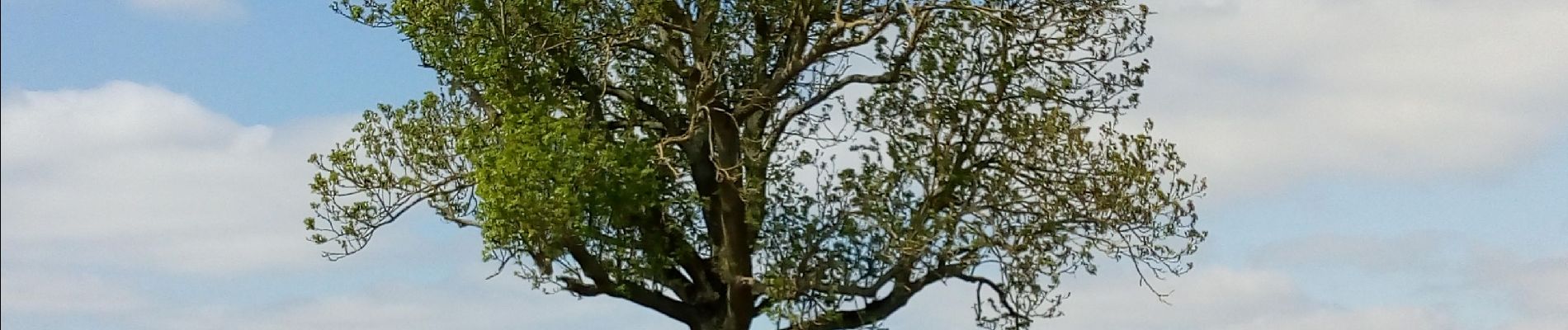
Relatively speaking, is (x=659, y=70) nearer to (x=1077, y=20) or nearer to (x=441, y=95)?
(x=441, y=95)

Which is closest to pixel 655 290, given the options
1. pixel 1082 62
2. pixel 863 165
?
pixel 863 165

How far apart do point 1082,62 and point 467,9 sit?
264 inches

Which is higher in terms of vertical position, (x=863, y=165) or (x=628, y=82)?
(x=628, y=82)

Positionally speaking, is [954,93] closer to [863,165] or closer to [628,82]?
[863,165]

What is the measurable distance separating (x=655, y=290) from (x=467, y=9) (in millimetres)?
3813

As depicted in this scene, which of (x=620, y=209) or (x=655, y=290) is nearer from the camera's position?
(x=620, y=209)

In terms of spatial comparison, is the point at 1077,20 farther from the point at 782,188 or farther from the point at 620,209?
the point at 620,209

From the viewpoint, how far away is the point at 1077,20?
19.3 m

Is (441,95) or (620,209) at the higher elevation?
(441,95)

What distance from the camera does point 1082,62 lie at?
19.5 meters

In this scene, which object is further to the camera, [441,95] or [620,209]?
[441,95]

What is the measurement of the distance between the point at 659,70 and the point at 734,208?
183 cm

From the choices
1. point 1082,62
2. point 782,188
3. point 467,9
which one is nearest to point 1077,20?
point 1082,62

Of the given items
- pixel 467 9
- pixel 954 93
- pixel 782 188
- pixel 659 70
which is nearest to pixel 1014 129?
pixel 954 93
